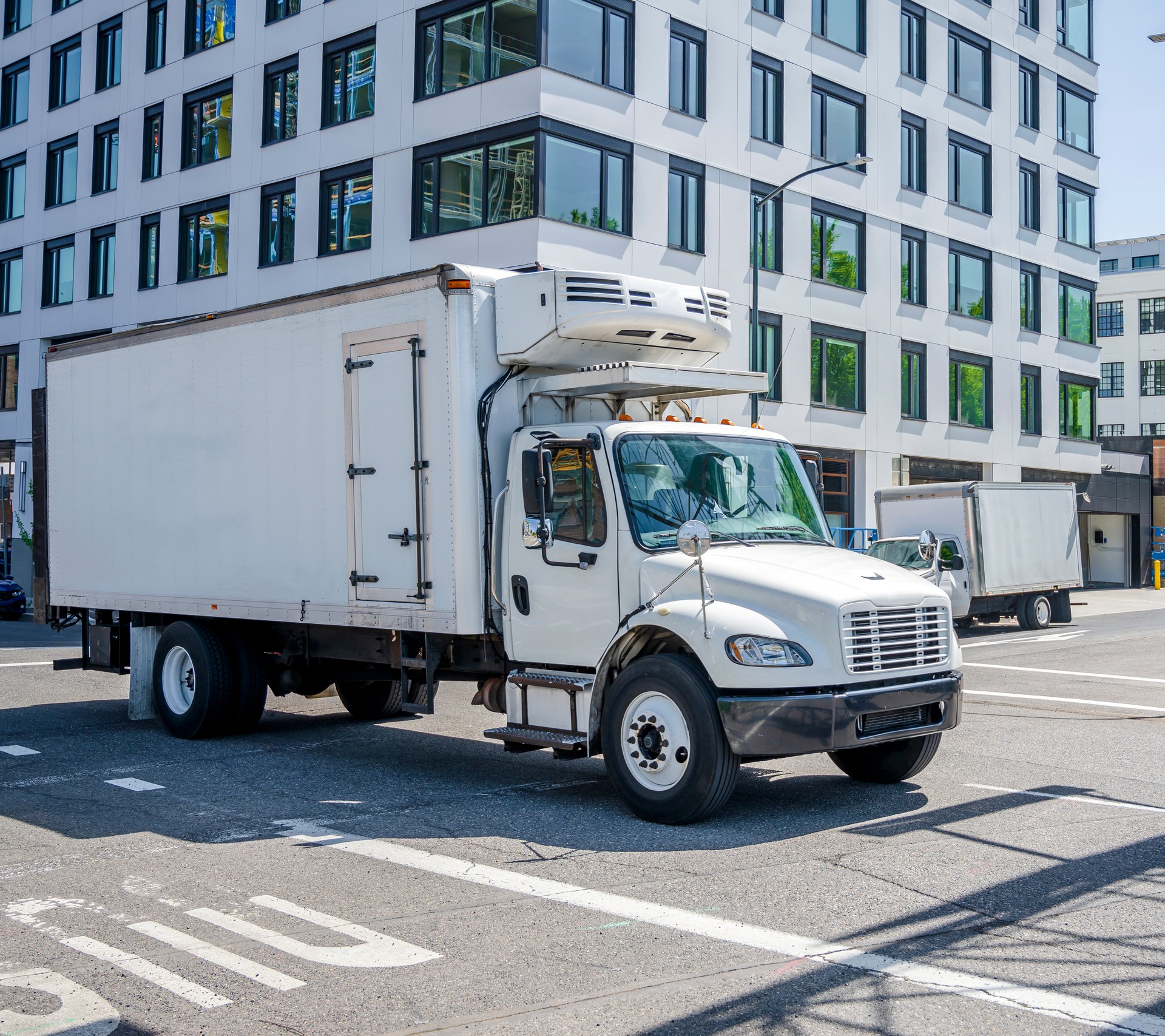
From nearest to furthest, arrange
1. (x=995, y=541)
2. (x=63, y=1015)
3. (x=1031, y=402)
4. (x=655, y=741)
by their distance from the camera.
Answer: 1. (x=63, y=1015)
2. (x=655, y=741)
3. (x=995, y=541)
4. (x=1031, y=402)

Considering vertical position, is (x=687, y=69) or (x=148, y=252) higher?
(x=687, y=69)

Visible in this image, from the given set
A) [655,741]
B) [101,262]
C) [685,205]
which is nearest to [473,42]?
[685,205]

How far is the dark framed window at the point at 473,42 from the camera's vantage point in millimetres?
26766

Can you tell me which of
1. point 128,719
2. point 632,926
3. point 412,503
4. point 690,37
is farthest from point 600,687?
point 690,37

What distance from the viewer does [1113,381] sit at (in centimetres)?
8050

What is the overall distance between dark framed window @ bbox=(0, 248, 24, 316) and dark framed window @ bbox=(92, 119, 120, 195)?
14.2 ft

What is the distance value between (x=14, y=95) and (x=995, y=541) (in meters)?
32.7

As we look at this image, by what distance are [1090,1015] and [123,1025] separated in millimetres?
3393

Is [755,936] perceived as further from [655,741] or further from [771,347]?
[771,347]

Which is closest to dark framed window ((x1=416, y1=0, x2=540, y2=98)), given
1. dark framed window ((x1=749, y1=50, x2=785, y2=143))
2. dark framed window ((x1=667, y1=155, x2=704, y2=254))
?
dark framed window ((x1=667, y1=155, x2=704, y2=254))

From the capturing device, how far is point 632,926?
19.0 feet

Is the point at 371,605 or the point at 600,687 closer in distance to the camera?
the point at 600,687

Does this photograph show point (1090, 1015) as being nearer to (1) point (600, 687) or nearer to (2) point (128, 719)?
(1) point (600, 687)

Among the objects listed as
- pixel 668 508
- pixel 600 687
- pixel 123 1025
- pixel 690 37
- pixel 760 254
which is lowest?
pixel 123 1025
